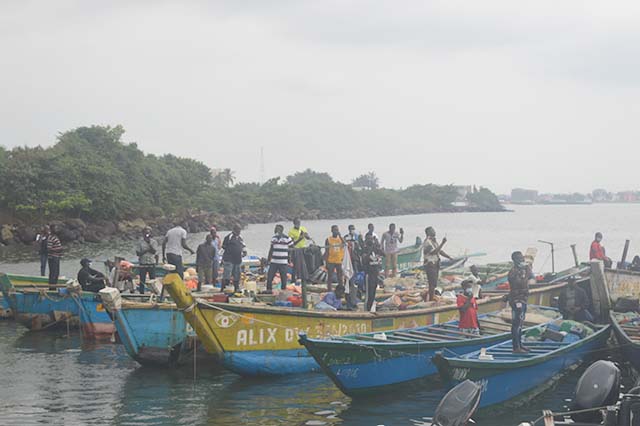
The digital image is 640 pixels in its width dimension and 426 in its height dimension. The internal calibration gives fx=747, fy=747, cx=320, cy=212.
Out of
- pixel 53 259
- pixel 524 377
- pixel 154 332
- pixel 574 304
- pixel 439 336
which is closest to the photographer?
pixel 524 377

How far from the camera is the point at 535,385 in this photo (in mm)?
12930

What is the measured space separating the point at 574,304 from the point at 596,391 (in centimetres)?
779

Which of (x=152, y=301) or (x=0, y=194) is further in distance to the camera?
(x=0, y=194)

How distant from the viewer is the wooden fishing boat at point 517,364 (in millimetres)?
11180

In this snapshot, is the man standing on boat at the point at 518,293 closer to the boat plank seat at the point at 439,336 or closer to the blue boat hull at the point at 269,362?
the boat plank seat at the point at 439,336

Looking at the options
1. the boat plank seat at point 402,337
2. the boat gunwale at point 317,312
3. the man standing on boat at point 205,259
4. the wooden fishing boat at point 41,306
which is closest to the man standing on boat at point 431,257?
the boat gunwale at point 317,312

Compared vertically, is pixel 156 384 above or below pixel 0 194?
below

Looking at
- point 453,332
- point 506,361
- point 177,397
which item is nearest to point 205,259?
point 177,397

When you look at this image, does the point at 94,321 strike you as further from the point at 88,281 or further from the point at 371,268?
the point at 371,268

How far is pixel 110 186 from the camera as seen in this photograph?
5888 cm

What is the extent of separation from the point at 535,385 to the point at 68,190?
4756 centimetres

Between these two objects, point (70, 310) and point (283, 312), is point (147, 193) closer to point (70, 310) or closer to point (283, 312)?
point (70, 310)

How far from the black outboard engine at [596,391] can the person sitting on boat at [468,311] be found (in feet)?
14.0

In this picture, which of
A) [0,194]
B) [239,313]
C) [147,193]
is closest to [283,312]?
[239,313]
